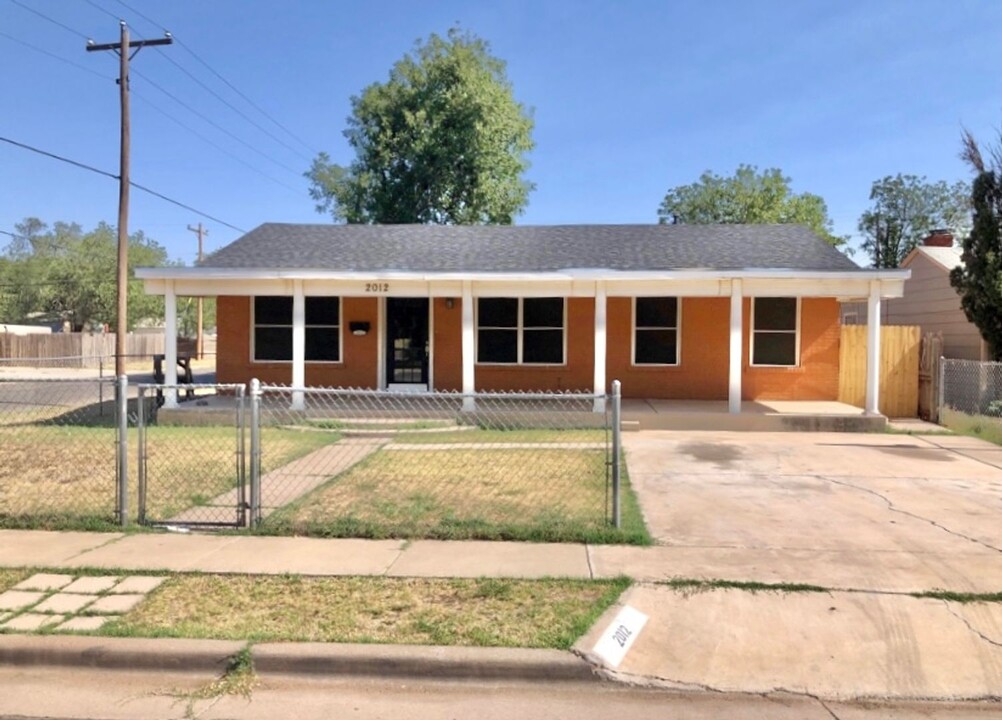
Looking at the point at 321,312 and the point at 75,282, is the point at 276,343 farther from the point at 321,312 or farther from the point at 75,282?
the point at 75,282

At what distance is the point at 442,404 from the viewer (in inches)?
587

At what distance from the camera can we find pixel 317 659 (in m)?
4.26

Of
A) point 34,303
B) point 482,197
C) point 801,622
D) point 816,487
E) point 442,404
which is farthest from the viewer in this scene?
point 34,303

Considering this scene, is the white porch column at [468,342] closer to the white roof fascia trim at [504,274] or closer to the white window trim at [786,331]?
the white roof fascia trim at [504,274]

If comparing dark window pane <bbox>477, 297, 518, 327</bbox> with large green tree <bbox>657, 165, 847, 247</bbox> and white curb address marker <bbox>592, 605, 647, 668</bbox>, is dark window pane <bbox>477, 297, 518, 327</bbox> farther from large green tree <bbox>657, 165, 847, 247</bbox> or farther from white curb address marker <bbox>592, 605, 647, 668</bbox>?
large green tree <bbox>657, 165, 847, 247</bbox>

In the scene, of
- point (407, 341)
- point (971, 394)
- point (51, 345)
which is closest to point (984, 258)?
point (971, 394)

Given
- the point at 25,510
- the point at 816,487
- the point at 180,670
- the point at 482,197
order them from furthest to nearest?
the point at 482,197
the point at 816,487
the point at 25,510
the point at 180,670

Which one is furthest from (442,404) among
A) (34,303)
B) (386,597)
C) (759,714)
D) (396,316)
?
(34,303)

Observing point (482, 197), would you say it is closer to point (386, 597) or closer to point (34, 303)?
point (386, 597)

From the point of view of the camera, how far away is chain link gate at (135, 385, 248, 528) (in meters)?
6.94

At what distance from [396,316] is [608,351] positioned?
469 cm

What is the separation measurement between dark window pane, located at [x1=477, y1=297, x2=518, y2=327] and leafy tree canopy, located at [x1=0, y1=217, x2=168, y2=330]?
136 feet

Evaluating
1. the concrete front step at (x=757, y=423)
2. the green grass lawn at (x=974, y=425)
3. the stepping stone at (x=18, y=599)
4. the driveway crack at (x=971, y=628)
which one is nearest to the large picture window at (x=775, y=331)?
the concrete front step at (x=757, y=423)

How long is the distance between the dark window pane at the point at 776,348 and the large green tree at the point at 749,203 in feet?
75.4
